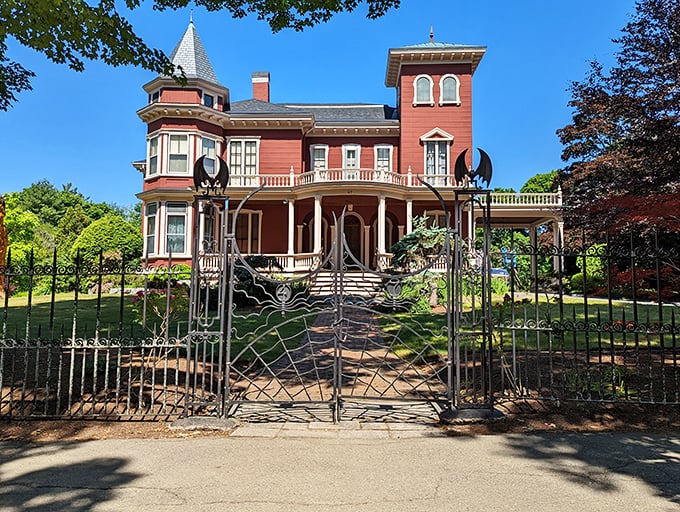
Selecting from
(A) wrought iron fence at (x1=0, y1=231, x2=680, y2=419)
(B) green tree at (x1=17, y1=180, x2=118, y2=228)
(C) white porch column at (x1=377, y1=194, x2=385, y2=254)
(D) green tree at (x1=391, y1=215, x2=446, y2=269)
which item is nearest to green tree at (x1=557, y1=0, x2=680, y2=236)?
(A) wrought iron fence at (x1=0, y1=231, x2=680, y2=419)

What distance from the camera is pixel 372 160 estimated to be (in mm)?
24344

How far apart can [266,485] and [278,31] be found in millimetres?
7606

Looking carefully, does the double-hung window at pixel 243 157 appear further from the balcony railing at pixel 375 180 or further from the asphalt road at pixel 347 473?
the asphalt road at pixel 347 473

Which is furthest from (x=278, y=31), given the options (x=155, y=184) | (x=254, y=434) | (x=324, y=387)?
(x=155, y=184)

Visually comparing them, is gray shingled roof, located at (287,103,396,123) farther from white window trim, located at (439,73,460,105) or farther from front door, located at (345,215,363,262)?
front door, located at (345,215,363,262)

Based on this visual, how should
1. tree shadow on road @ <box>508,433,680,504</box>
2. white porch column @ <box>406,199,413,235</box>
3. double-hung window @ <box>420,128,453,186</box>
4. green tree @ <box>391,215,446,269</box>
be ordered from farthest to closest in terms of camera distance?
double-hung window @ <box>420,128,453,186</box> < white porch column @ <box>406,199,413,235</box> < green tree @ <box>391,215,446,269</box> < tree shadow on road @ <box>508,433,680,504</box>

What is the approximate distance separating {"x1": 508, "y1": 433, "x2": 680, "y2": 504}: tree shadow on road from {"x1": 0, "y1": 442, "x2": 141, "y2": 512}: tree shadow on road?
3.23m

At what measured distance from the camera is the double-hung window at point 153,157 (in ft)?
73.3

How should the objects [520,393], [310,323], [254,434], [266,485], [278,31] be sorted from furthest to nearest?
[310,323] → [278,31] → [520,393] → [254,434] → [266,485]

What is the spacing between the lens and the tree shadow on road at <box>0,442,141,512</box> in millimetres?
3109

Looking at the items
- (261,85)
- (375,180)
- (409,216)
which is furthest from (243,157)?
(409,216)

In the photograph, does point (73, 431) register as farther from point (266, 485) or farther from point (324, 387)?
point (324, 387)

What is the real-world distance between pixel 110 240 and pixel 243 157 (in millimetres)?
8075

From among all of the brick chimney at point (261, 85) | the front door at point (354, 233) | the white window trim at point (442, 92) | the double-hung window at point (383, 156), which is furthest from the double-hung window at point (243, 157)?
the white window trim at point (442, 92)
